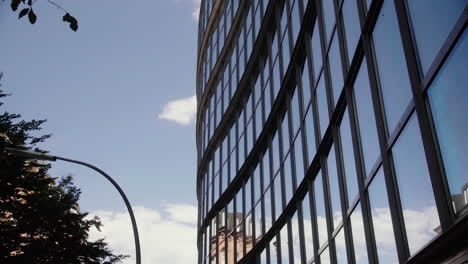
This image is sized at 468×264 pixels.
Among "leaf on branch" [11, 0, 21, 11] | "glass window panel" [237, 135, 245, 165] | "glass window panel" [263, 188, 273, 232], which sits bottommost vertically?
"leaf on branch" [11, 0, 21, 11]

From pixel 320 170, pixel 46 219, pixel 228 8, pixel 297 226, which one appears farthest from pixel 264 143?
pixel 228 8

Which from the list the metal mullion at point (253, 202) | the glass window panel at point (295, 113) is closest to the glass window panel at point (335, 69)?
the glass window panel at point (295, 113)

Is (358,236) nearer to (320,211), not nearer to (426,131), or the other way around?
(320,211)

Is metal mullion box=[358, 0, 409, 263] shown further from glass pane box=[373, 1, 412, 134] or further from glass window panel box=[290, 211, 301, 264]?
glass window panel box=[290, 211, 301, 264]

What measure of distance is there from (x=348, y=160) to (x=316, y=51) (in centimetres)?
413

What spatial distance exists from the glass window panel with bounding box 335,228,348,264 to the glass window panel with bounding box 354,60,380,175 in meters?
2.21

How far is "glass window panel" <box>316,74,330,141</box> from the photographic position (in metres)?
12.5

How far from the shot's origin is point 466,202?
217 inches

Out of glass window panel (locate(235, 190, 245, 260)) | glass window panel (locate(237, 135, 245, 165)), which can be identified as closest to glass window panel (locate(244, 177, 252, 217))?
glass window panel (locate(235, 190, 245, 260))

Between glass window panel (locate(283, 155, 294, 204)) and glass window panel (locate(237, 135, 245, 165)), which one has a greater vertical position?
glass window panel (locate(237, 135, 245, 165))

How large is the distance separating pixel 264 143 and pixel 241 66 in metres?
5.71

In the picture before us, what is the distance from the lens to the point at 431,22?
21.2 ft

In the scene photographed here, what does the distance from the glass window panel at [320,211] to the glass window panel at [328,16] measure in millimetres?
3519

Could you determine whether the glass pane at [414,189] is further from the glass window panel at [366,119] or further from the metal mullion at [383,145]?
the glass window panel at [366,119]
